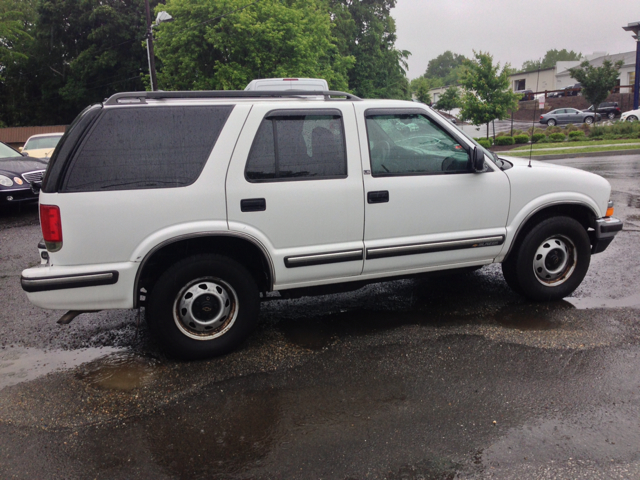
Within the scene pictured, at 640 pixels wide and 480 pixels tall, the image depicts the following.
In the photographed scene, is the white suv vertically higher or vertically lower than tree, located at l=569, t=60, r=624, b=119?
lower

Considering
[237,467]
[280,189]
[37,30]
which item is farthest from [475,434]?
[37,30]

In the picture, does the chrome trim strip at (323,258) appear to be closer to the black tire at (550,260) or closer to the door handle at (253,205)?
the door handle at (253,205)

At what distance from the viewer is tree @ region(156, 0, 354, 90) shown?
26.4 m

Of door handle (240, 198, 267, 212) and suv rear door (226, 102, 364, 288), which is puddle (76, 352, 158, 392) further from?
door handle (240, 198, 267, 212)

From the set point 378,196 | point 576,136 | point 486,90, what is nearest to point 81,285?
point 378,196

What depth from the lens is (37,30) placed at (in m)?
46.8

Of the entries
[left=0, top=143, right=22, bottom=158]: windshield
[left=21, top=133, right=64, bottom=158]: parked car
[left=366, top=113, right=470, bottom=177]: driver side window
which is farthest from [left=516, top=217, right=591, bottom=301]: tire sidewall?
[left=21, top=133, right=64, bottom=158]: parked car

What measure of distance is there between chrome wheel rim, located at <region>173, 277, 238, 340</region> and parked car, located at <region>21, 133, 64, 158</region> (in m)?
14.9

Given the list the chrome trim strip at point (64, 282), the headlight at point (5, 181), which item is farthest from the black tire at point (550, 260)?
the headlight at point (5, 181)

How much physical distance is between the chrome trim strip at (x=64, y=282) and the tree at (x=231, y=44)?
23383 mm

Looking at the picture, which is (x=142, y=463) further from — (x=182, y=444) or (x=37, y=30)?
(x=37, y=30)

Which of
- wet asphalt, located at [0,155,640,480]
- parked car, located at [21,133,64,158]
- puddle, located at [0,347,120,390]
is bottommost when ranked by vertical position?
wet asphalt, located at [0,155,640,480]

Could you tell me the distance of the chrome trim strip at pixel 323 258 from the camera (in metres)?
4.20

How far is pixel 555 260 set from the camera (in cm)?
507
